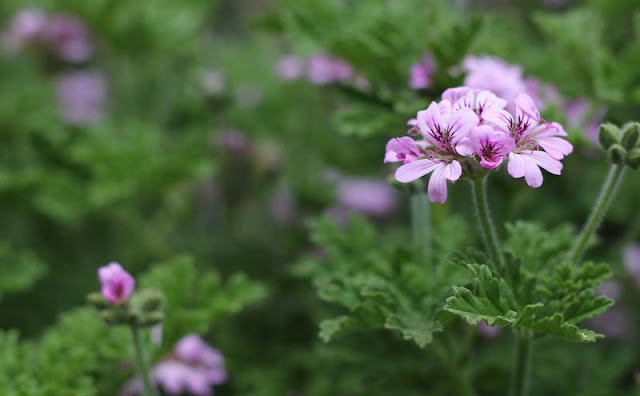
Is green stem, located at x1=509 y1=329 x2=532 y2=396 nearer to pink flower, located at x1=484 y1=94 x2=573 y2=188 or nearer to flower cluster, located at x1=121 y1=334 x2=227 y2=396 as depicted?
pink flower, located at x1=484 y1=94 x2=573 y2=188

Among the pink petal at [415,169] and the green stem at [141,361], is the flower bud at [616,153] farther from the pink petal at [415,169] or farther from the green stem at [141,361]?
the green stem at [141,361]

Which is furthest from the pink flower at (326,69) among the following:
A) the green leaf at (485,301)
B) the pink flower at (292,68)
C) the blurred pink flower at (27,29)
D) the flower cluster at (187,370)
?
the green leaf at (485,301)

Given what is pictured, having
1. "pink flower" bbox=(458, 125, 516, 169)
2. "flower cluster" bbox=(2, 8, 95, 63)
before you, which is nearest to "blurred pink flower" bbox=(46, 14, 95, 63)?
"flower cluster" bbox=(2, 8, 95, 63)

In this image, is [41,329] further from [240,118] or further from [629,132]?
[629,132]

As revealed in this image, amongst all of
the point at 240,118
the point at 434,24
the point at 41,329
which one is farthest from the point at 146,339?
the point at 240,118

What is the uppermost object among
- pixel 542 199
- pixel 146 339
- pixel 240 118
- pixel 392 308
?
pixel 240 118

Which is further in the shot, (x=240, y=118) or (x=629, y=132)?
(x=240, y=118)

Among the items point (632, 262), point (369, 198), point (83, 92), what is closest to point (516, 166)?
point (632, 262)
